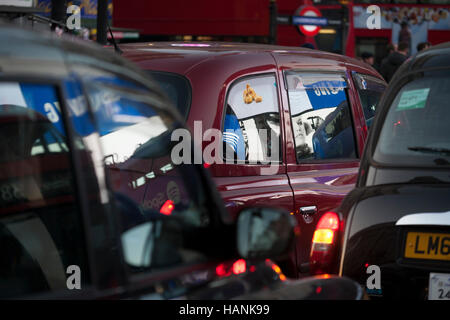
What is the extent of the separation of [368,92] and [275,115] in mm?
1146

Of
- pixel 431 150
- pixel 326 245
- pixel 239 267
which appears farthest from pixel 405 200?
pixel 239 267

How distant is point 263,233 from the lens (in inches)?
95.9

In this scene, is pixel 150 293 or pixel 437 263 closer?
pixel 150 293

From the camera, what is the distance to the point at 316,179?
562 cm

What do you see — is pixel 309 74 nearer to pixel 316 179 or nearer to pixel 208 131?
pixel 316 179

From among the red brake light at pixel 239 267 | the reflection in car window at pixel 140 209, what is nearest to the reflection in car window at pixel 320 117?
the reflection in car window at pixel 140 209

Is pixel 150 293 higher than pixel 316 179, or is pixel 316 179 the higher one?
pixel 150 293

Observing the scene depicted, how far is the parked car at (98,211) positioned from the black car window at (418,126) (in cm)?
162

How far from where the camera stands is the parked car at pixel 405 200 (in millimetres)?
3943

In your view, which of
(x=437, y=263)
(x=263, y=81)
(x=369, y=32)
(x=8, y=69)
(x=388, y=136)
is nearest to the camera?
(x=8, y=69)

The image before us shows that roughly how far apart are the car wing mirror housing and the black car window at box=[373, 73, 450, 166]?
193 cm

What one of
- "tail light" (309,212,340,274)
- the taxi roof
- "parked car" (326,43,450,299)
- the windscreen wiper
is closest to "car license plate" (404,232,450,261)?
"parked car" (326,43,450,299)
